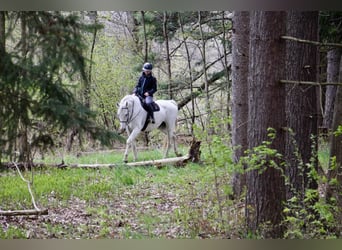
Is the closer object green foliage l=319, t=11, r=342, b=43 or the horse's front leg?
green foliage l=319, t=11, r=342, b=43

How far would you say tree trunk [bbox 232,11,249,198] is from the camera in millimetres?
4195

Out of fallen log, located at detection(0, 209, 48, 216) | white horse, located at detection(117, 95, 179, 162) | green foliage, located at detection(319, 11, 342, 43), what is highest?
green foliage, located at detection(319, 11, 342, 43)

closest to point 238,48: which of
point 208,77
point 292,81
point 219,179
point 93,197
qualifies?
point 208,77

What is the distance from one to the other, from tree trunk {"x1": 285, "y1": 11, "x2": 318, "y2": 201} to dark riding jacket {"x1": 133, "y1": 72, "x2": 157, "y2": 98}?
1.07 m

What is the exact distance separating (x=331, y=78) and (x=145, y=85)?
148 centimetres

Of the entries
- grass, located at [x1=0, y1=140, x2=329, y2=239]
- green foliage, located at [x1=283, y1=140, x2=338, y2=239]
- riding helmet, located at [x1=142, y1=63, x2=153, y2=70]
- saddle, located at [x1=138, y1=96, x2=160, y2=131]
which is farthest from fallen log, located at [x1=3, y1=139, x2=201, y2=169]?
green foliage, located at [x1=283, y1=140, x2=338, y2=239]

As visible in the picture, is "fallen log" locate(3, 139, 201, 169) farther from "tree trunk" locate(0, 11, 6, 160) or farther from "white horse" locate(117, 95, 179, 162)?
"tree trunk" locate(0, 11, 6, 160)

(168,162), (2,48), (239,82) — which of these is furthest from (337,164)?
(2,48)

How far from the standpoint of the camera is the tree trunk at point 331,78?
4082 mm

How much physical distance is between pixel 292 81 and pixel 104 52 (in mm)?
1502

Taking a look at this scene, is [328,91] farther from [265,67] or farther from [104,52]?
[104,52]

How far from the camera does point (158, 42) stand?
430cm

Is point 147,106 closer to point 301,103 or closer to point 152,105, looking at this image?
point 152,105

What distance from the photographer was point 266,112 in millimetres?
3842
